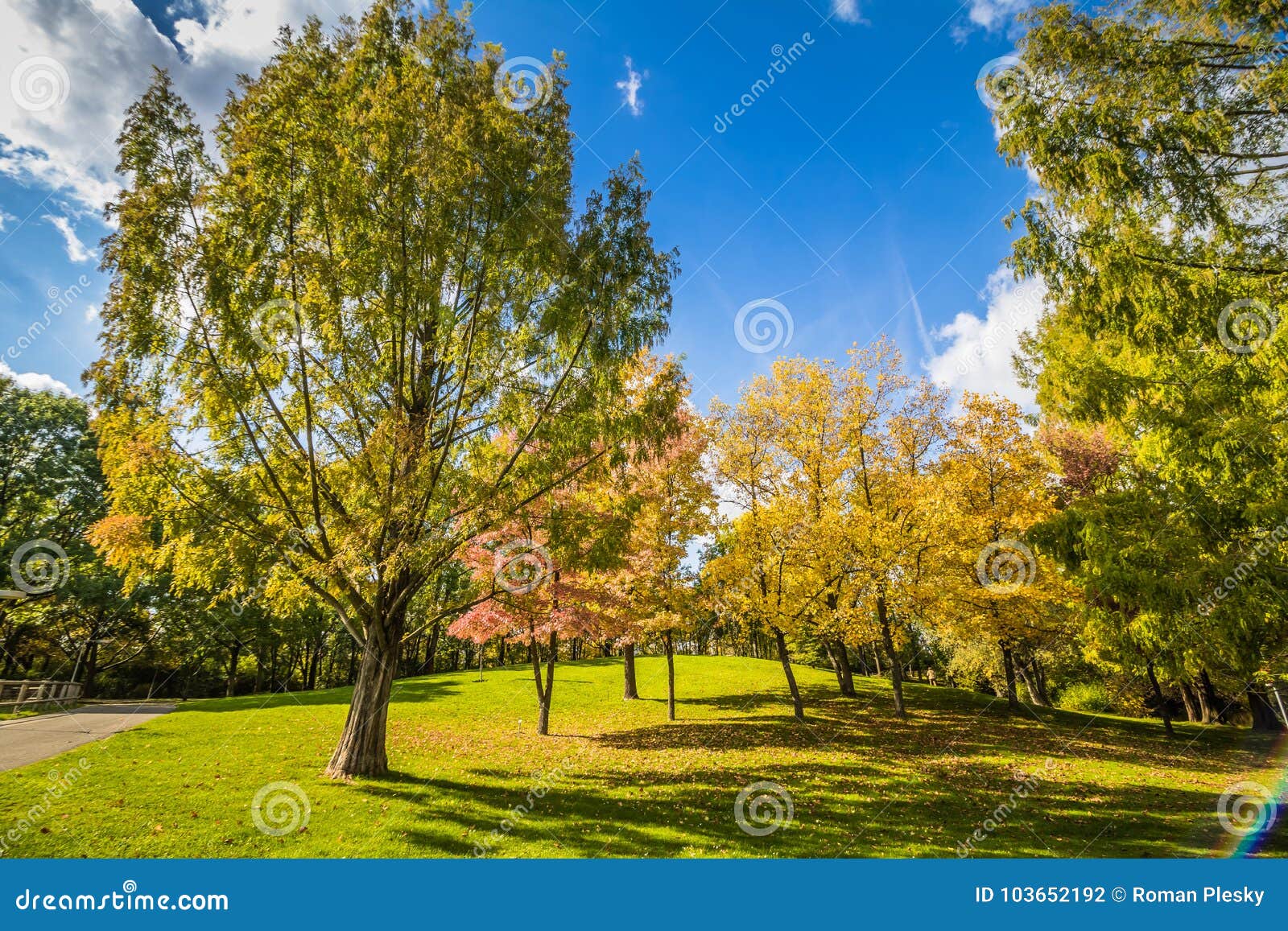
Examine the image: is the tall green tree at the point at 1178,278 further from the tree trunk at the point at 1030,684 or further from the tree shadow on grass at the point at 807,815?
the tree trunk at the point at 1030,684

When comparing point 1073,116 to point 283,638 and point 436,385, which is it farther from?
point 283,638

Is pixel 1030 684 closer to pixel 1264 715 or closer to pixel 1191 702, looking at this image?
pixel 1264 715

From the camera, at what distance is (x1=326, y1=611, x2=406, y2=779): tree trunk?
9773mm

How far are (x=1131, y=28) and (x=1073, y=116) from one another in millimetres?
1380

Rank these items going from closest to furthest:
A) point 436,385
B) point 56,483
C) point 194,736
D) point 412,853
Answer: point 412,853 < point 436,385 < point 194,736 < point 56,483

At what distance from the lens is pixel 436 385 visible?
991cm

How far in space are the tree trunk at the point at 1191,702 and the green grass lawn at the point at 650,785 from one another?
8315 mm

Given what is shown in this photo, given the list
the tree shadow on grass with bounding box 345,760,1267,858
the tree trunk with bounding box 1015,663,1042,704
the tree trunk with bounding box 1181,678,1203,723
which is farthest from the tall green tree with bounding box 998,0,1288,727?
the tree trunk with bounding box 1181,678,1203,723

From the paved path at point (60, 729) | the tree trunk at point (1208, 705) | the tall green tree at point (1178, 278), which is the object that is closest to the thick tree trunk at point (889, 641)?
the tall green tree at point (1178, 278)

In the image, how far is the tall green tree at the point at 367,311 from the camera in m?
8.01

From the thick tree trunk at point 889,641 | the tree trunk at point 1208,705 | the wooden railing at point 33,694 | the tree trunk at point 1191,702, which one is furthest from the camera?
the tree trunk at point 1191,702

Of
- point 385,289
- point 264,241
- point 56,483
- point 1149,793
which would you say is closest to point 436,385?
point 385,289

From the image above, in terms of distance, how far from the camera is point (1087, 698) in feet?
102

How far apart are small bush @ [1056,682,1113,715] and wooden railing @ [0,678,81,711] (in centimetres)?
4940
